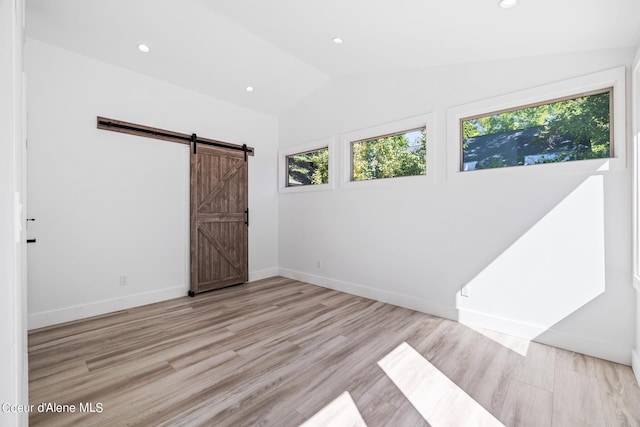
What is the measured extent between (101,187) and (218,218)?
156 cm

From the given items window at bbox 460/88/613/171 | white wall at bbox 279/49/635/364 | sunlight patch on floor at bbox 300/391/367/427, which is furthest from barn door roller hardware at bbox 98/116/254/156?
sunlight patch on floor at bbox 300/391/367/427

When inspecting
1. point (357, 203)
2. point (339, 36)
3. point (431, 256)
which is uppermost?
point (339, 36)

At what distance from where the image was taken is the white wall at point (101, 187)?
10.1 feet

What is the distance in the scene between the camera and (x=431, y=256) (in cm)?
346

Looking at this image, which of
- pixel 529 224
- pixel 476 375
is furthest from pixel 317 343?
pixel 529 224

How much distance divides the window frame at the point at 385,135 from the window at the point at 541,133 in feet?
1.15

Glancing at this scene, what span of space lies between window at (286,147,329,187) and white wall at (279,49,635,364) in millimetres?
323

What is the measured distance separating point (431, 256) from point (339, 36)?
278 cm

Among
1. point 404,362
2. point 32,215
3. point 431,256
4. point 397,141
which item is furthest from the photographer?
point 397,141

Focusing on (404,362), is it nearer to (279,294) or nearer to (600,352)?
(600,352)

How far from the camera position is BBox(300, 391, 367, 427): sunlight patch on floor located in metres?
1.66

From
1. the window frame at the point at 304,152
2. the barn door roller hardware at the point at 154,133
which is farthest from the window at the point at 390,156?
the barn door roller hardware at the point at 154,133

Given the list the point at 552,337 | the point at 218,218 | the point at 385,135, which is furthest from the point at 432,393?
the point at 218,218

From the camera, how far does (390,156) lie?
3.96 meters
